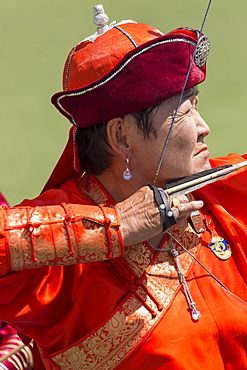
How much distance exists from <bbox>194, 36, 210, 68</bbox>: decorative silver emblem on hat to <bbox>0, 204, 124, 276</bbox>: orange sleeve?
0.54 meters

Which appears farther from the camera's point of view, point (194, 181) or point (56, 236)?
point (194, 181)

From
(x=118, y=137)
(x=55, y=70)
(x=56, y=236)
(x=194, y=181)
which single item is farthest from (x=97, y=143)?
(x=55, y=70)

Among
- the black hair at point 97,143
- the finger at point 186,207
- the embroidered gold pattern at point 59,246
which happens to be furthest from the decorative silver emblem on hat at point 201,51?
the embroidered gold pattern at point 59,246

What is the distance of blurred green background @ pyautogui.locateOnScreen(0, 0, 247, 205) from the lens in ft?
15.0

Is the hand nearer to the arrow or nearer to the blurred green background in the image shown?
the arrow

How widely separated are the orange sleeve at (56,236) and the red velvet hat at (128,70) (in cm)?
37

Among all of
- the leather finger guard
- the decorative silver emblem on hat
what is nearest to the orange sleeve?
the leather finger guard

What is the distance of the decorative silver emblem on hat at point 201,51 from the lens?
2293 mm

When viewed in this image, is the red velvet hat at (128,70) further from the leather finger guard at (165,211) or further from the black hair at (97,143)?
the leather finger guard at (165,211)

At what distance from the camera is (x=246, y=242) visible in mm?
2441

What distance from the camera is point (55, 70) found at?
500cm

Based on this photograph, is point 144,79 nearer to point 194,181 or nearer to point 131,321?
point 194,181

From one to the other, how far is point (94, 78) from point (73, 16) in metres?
3.15

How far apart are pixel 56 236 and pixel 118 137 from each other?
47 centimetres
